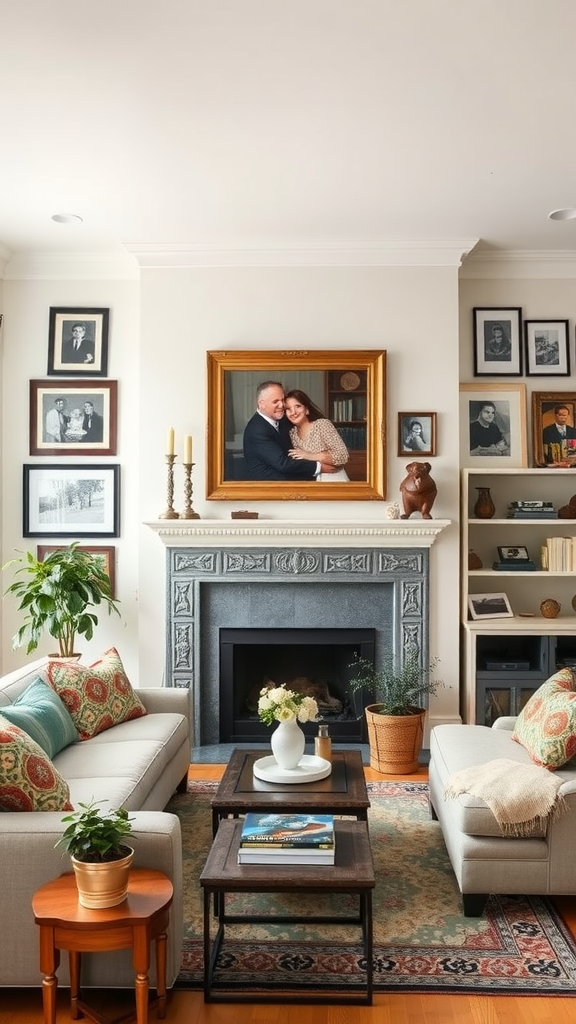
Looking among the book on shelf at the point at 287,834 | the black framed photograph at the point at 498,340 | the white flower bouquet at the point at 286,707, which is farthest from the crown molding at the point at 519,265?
the book on shelf at the point at 287,834

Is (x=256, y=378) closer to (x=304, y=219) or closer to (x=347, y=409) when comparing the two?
(x=347, y=409)

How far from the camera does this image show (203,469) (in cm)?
535

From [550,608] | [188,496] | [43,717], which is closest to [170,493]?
[188,496]

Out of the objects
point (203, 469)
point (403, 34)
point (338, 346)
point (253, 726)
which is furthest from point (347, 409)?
point (403, 34)

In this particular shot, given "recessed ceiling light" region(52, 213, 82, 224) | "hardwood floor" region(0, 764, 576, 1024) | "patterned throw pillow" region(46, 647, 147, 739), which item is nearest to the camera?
"hardwood floor" region(0, 764, 576, 1024)

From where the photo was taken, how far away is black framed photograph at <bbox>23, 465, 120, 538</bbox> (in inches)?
219

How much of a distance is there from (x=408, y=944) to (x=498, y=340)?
3677 millimetres

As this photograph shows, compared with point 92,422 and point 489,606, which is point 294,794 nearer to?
point 489,606

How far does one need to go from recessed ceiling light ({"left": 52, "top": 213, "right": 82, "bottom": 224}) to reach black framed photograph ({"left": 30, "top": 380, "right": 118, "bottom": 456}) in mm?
1003

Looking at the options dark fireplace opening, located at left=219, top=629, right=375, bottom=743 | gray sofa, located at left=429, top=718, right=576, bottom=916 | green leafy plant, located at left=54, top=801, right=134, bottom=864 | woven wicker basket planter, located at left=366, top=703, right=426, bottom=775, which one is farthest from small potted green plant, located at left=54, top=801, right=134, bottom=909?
dark fireplace opening, located at left=219, top=629, right=375, bottom=743

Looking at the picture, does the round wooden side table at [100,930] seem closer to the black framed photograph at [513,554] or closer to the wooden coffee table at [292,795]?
the wooden coffee table at [292,795]

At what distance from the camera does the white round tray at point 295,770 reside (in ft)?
11.2

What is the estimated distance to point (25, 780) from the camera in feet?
8.89

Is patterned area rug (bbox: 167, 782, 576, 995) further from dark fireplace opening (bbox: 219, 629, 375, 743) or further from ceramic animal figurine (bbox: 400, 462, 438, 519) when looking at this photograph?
ceramic animal figurine (bbox: 400, 462, 438, 519)
